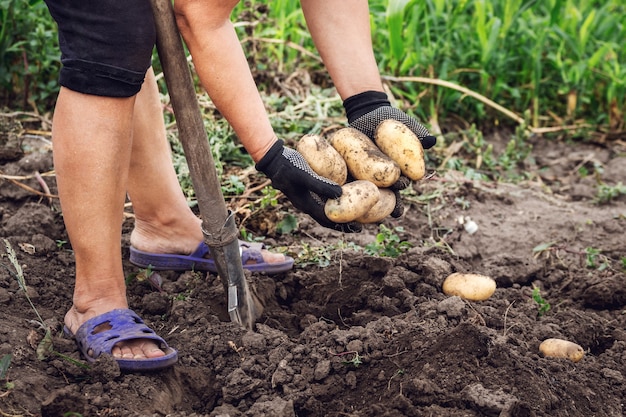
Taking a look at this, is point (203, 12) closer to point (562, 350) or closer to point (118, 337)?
point (118, 337)

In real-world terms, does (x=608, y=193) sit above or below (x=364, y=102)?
below

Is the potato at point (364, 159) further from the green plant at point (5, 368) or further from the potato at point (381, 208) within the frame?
the green plant at point (5, 368)

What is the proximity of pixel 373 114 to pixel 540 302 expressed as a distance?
88 cm

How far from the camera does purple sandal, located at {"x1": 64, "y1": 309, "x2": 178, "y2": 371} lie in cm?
203

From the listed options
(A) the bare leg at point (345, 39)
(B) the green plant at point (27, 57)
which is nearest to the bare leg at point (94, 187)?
(A) the bare leg at point (345, 39)

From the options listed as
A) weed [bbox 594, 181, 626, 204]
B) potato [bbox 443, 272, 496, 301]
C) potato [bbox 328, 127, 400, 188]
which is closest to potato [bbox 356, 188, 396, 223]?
potato [bbox 328, 127, 400, 188]

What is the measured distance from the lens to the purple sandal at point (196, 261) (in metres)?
2.65

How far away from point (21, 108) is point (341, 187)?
2.34m

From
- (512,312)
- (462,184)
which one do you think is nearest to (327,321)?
(512,312)

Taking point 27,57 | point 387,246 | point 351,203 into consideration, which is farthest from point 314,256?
point 27,57

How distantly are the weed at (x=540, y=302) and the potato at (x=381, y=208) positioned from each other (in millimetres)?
688

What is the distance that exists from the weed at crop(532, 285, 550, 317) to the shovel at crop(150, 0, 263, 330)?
0.90 meters

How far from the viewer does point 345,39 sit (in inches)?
88.3

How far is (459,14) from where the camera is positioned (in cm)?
428
